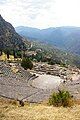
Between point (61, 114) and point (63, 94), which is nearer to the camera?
point (61, 114)

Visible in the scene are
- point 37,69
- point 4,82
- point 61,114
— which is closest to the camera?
point 61,114

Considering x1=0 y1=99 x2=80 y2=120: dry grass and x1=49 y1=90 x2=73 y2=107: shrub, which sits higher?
x1=0 y1=99 x2=80 y2=120: dry grass

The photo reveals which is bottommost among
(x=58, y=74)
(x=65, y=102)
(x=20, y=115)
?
(x=58, y=74)

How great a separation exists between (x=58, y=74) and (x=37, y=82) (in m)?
21.0

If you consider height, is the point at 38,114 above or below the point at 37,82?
above

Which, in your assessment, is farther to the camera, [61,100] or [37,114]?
[61,100]

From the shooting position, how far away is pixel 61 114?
18.6m

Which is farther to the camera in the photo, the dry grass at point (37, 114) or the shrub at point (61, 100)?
the shrub at point (61, 100)

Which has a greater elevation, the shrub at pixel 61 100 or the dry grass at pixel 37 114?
the dry grass at pixel 37 114

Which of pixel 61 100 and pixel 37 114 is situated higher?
pixel 37 114

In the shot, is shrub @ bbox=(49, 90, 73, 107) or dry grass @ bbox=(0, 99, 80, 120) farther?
shrub @ bbox=(49, 90, 73, 107)

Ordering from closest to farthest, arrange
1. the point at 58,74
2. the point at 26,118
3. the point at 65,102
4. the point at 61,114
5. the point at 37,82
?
1. the point at 26,118
2. the point at 61,114
3. the point at 65,102
4. the point at 37,82
5. the point at 58,74

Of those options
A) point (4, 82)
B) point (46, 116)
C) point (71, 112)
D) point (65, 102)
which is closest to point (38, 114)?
point (46, 116)

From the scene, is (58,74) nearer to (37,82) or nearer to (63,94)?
(37,82)
